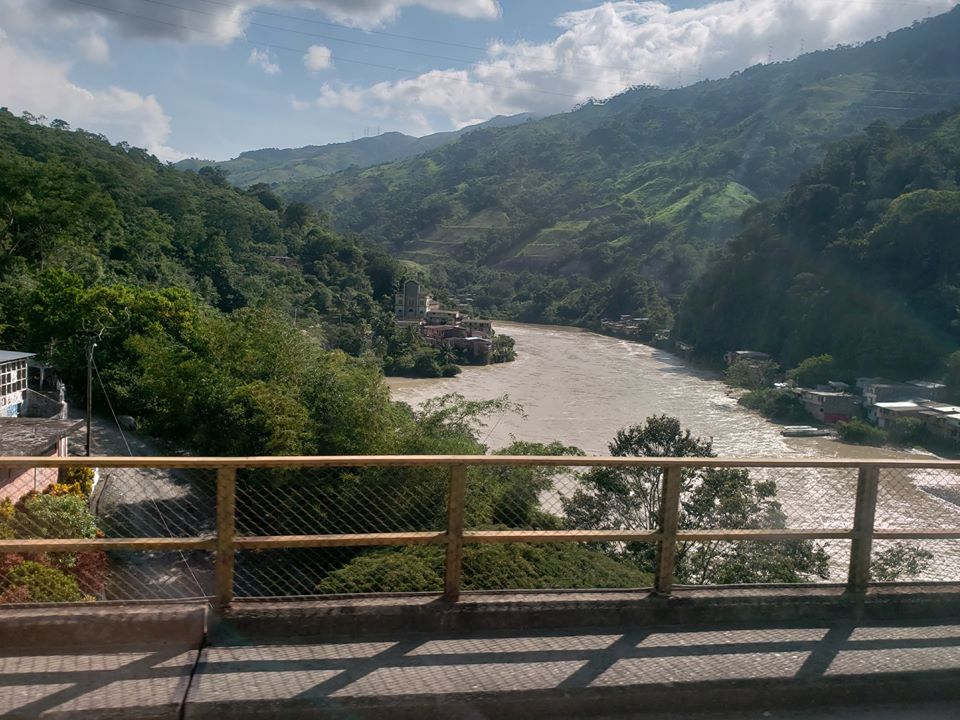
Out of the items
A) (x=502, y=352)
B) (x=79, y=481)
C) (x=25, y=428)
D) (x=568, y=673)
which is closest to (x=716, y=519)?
(x=568, y=673)

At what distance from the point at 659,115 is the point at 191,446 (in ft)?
580

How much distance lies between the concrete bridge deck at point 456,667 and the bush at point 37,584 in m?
1.14

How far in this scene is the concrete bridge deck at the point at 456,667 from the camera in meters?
3.20

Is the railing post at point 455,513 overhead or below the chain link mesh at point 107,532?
overhead

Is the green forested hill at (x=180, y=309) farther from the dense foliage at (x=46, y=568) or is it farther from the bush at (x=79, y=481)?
the dense foliage at (x=46, y=568)

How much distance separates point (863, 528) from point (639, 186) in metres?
130

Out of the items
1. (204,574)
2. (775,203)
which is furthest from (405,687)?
(775,203)

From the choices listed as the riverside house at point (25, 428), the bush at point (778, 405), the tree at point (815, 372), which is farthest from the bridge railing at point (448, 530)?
the tree at point (815, 372)

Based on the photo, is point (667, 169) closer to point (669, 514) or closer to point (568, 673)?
point (669, 514)

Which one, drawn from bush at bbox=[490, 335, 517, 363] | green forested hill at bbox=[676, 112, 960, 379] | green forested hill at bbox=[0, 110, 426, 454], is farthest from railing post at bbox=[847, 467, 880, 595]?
bush at bbox=[490, 335, 517, 363]

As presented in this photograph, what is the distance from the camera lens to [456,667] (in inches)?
139

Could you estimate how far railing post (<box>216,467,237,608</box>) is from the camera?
3.65 meters

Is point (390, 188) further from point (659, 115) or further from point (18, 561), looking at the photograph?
point (18, 561)

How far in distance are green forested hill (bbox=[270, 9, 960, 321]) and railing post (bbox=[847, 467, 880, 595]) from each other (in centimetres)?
7145
